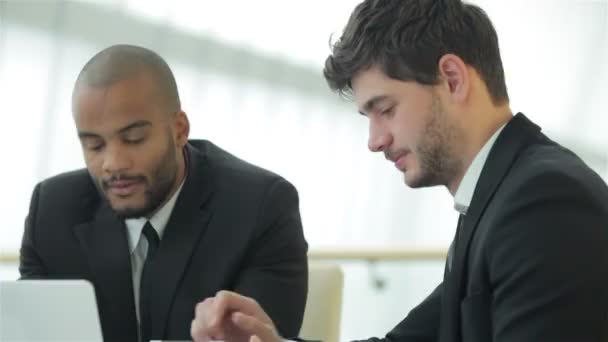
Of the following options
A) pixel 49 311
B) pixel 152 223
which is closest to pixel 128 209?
pixel 152 223

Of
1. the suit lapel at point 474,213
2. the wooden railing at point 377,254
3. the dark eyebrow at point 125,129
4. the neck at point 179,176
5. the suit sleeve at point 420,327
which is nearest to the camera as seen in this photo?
the suit lapel at point 474,213

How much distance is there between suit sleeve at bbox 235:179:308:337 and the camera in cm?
224

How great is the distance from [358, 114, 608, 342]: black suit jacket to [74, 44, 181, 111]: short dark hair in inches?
34.5

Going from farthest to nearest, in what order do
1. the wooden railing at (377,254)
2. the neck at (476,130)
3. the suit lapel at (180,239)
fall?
1. the wooden railing at (377,254)
2. the suit lapel at (180,239)
3. the neck at (476,130)

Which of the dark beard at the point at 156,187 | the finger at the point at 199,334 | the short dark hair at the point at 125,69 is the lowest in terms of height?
the finger at the point at 199,334

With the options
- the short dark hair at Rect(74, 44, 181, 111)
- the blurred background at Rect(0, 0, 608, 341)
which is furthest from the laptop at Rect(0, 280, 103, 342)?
the blurred background at Rect(0, 0, 608, 341)

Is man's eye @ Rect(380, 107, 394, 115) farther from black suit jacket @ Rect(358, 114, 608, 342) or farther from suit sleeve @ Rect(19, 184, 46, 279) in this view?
suit sleeve @ Rect(19, 184, 46, 279)

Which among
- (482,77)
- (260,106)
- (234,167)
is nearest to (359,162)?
(260,106)

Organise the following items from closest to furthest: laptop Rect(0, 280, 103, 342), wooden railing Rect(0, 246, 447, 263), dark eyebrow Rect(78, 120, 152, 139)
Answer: laptop Rect(0, 280, 103, 342), dark eyebrow Rect(78, 120, 152, 139), wooden railing Rect(0, 246, 447, 263)

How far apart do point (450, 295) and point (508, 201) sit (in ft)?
0.67

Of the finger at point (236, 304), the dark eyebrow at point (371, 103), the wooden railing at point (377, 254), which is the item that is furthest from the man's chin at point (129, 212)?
the wooden railing at point (377, 254)

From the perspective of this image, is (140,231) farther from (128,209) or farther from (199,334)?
(199,334)

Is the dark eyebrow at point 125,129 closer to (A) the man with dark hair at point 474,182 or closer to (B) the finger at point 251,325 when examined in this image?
(A) the man with dark hair at point 474,182

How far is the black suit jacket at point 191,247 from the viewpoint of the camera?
7.35 feet
